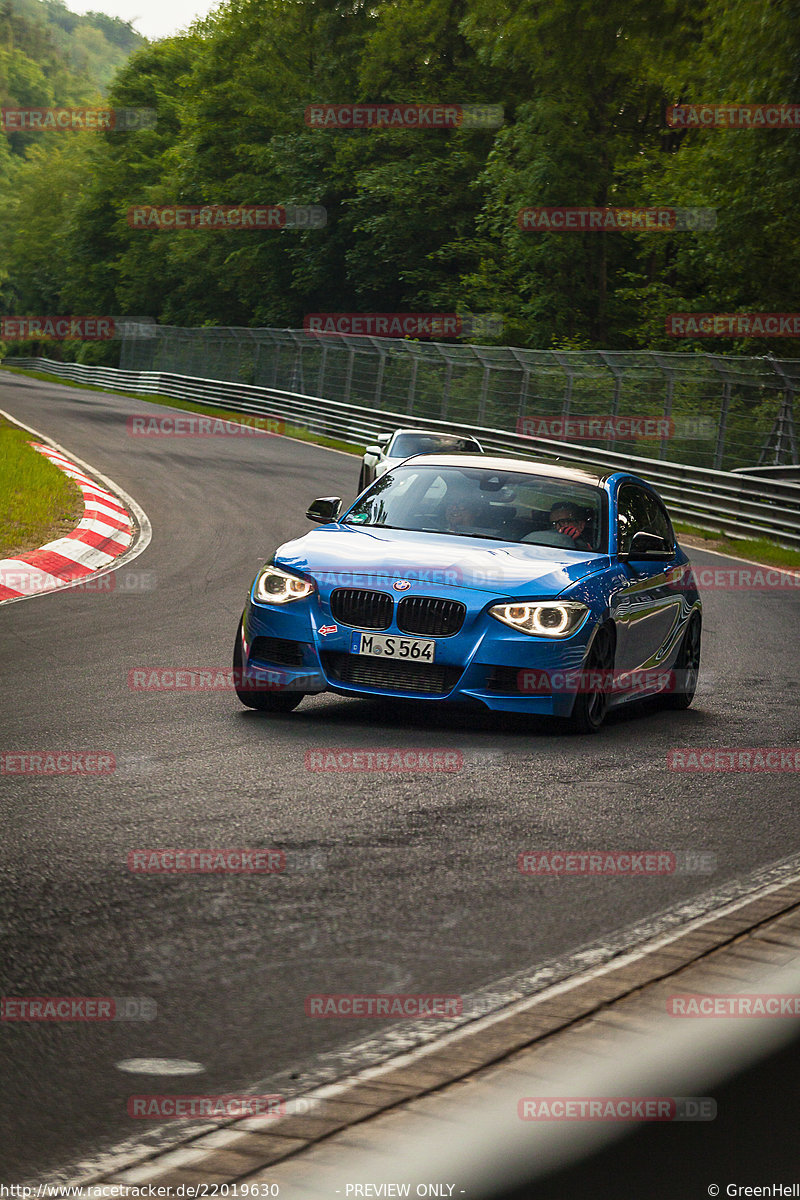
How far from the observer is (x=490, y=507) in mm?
8898

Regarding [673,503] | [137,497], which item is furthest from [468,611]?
[673,503]

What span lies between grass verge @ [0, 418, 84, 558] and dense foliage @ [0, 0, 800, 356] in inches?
613

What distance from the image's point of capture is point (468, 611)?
7.64 m

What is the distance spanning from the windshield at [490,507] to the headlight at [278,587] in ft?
3.30

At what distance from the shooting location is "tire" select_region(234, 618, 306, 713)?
8.20 m

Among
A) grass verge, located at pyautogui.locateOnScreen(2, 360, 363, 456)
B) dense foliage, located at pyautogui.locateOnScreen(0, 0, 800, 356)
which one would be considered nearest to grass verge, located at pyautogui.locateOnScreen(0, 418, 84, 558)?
grass verge, located at pyautogui.locateOnScreen(2, 360, 363, 456)

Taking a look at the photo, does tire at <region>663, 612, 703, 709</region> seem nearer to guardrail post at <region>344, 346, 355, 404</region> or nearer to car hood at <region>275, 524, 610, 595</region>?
car hood at <region>275, 524, 610, 595</region>

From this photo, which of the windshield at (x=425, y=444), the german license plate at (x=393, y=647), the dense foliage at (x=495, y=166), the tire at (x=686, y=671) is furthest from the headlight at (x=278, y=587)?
the dense foliage at (x=495, y=166)

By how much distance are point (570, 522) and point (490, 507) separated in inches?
19.3

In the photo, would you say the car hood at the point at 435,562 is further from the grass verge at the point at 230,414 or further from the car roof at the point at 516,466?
the grass verge at the point at 230,414

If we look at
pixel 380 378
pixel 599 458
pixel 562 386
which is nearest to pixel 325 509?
pixel 599 458

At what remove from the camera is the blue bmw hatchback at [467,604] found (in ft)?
25.1

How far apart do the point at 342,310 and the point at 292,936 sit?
56133 millimetres

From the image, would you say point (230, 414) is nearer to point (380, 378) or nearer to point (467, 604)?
point (380, 378)
